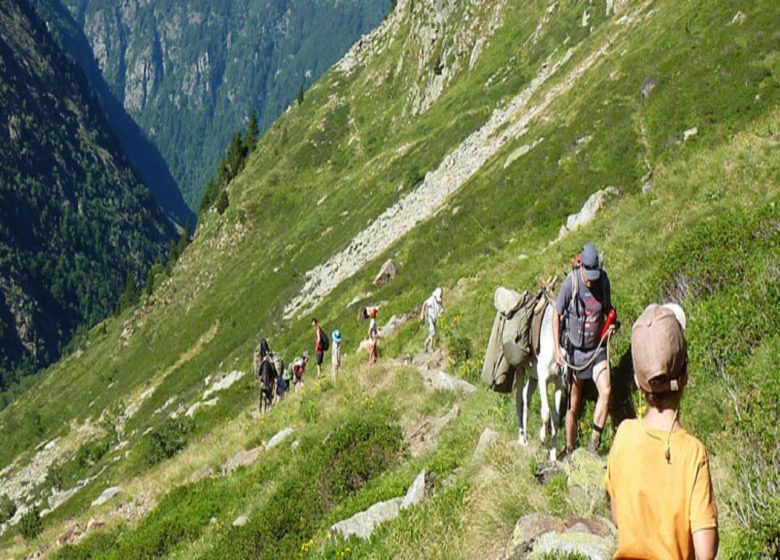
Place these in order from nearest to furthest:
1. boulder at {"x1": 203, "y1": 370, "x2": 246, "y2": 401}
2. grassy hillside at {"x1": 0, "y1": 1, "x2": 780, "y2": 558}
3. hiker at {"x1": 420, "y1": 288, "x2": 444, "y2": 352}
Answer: grassy hillside at {"x1": 0, "y1": 1, "x2": 780, "y2": 558} < hiker at {"x1": 420, "y1": 288, "x2": 444, "y2": 352} < boulder at {"x1": 203, "y1": 370, "x2": 246, "y2": 401}

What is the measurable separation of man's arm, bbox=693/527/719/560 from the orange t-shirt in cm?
2

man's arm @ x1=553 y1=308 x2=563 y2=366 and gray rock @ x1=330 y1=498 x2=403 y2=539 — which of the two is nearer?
man's arm @ x1=553 y1=308 x2=563 y2=366

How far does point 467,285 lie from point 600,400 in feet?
56.7

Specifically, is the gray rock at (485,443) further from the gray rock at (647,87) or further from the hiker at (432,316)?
the gray rock at (647,87)

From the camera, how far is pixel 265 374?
76.0 feet

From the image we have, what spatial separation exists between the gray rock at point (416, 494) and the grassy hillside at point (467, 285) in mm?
268

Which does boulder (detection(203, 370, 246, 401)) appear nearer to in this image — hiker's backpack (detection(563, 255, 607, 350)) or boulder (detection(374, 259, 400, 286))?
boulder (detection(374, 259, 400, 286))

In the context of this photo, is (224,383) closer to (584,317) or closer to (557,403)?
(557,403)

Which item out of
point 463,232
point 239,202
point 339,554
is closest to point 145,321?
point 239,202

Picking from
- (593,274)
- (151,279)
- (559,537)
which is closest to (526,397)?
(593,274)

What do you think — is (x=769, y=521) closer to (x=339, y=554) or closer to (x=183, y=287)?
(x=339, y=554)

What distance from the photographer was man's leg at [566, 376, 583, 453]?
7.29 m

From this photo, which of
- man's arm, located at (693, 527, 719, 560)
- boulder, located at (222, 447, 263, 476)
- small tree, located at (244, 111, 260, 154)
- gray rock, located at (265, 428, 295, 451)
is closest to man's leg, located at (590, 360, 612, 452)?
man's arm, located at (693, 527, 719, 560)

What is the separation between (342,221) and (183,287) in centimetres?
4008
